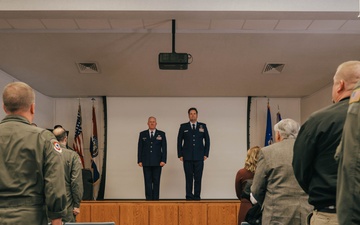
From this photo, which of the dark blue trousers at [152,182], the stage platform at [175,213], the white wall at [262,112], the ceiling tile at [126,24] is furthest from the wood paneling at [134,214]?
the white wall at [262,112]

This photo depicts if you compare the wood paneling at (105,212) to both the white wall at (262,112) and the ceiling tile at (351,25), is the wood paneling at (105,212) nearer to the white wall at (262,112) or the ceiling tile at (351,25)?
the ceiling tile at (351,25)

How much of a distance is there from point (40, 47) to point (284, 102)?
578cm

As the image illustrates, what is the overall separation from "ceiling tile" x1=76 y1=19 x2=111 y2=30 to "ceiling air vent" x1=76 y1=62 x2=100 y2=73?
149cm

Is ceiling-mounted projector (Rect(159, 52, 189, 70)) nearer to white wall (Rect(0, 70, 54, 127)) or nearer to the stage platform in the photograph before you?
the stage platform

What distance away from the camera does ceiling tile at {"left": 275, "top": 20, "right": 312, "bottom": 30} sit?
613cm

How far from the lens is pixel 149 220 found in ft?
20.0

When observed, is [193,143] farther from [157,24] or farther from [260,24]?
[260,24]

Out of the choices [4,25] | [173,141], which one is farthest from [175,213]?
[173,141]

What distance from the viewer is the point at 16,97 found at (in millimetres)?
2291

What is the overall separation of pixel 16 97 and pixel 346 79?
1641mm

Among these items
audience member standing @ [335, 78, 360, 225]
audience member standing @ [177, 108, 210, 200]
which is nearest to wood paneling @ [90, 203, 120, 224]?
audience member standing @ [177, 108, 210, 200]

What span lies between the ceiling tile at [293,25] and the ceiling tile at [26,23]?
3425mm

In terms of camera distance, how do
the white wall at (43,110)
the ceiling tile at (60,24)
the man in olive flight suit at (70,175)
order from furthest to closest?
the white wall at (43,110)
the ceiling tile at (60,24)
the man in olive flight suit at (70,175)

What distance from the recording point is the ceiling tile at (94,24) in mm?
6199
